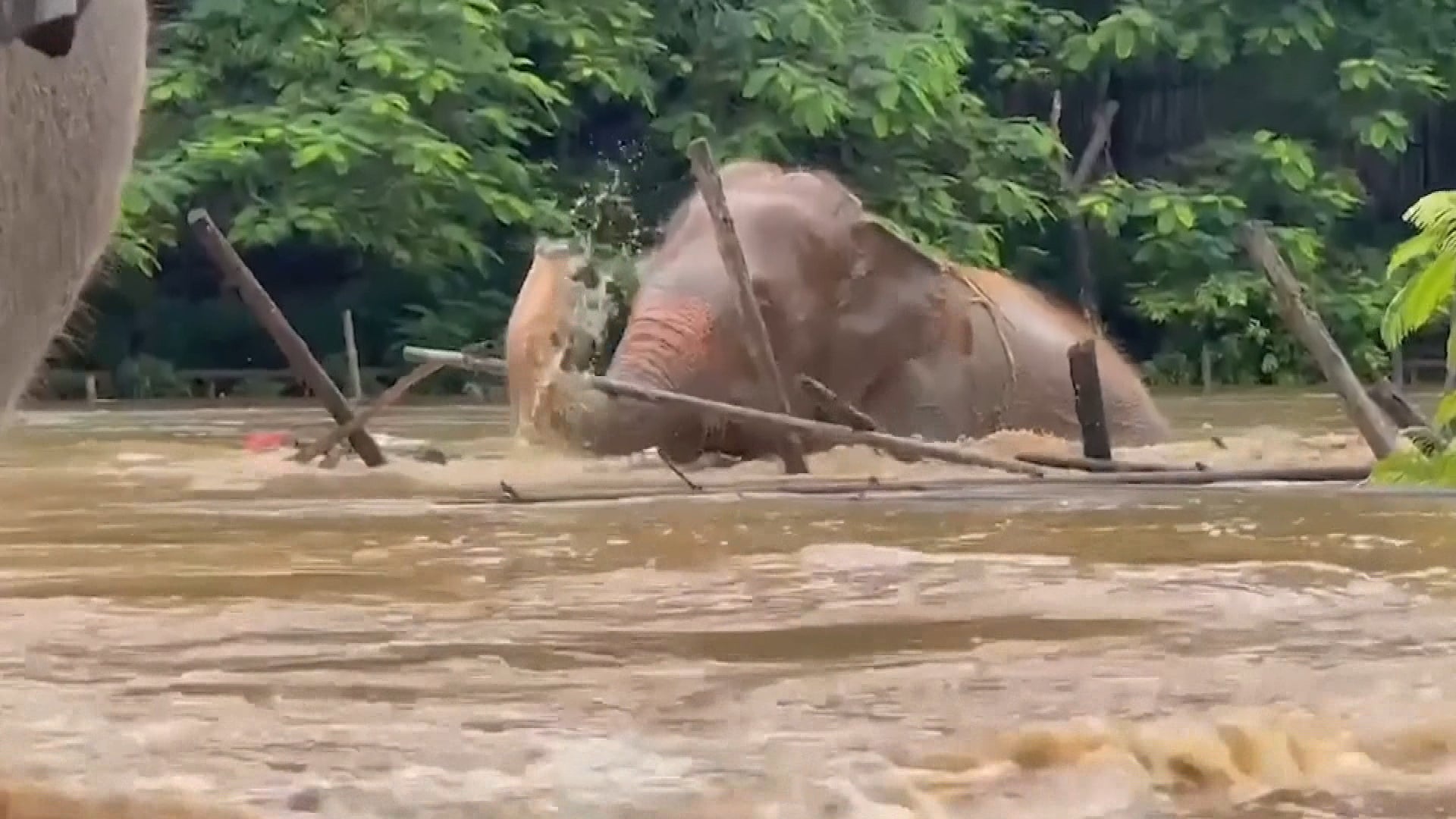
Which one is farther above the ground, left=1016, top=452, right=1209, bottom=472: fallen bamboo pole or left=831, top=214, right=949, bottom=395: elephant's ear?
left=831, top=214, right=949, bottom=395: elephant's ear

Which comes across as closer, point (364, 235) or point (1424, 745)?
point (1424, 745)

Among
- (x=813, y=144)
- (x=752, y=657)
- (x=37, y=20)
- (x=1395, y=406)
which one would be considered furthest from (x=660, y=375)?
(x=813, y=144)

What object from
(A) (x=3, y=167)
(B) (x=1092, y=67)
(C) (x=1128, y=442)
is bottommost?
(C) (x=1128, y=442)

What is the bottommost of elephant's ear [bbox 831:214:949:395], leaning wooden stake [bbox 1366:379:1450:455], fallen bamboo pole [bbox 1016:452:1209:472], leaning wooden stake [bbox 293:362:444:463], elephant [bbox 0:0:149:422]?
fallen bamboo pole [bbox 1016:452:1209:472]

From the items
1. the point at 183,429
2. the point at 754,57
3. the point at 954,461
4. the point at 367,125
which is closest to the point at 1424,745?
the point at 954,461

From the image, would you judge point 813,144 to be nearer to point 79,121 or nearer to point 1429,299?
point 1429,299

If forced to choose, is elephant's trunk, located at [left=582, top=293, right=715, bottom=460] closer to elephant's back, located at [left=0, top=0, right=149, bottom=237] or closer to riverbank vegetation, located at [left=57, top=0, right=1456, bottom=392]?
elephant's back, located at [left=0, top=0, right=149, bottom=237]

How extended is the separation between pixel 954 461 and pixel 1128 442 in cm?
197

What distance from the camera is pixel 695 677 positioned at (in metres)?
1.75

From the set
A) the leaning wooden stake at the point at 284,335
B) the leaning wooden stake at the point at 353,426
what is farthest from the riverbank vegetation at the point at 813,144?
the leaning wooden stake at the point at 284,335

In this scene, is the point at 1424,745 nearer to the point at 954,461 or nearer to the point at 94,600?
the point at 94,600

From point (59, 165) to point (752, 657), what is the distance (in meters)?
0.76

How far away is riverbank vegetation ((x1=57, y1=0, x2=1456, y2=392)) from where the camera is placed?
10.3 m

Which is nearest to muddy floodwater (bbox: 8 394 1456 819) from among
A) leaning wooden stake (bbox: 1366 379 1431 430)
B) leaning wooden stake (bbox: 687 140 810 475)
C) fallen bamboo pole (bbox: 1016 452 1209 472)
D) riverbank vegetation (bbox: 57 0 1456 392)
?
fallen bamboo pole (bbox: 1016 452 1209 472)
